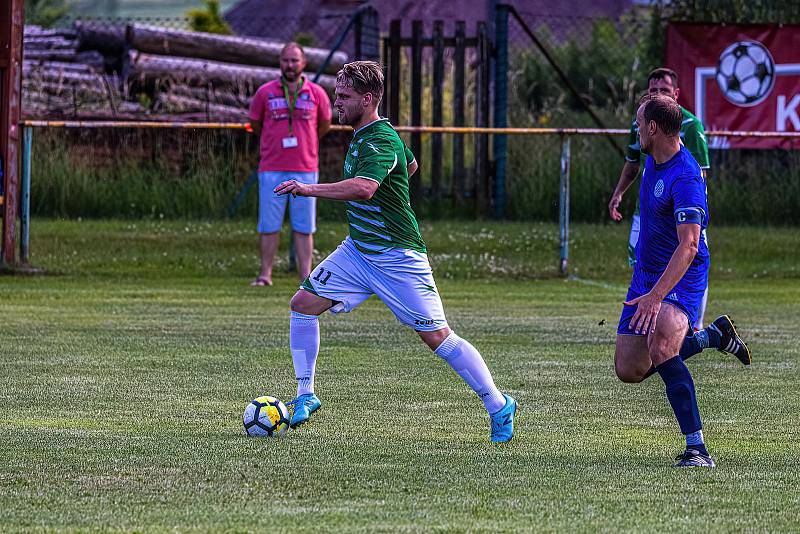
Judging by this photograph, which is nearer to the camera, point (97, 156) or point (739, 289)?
point (739, 289)

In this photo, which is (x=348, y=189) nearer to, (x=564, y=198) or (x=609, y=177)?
(x=564, y=198)

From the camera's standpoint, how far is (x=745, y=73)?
783 inches

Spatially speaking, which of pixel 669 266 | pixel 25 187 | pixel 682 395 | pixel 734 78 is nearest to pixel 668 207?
pixel 669 266

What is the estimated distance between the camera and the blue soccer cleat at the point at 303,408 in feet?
25.0

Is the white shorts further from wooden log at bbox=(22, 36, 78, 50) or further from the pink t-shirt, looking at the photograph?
wooden log at bbox=(22, 36, 78, 50)

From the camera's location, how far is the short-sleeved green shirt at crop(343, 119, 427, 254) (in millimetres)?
7293

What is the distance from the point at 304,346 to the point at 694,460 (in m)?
2.02

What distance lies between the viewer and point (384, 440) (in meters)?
7.32

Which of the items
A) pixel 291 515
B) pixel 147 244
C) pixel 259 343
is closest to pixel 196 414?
pixel 291 515

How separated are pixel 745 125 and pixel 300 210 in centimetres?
722

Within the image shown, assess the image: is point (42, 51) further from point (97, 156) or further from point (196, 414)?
point (196, 414)

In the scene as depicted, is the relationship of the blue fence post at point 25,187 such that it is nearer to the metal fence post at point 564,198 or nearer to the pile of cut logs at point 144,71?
the metal fence post at point 564,198

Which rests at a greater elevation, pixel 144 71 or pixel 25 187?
pixel 144 71

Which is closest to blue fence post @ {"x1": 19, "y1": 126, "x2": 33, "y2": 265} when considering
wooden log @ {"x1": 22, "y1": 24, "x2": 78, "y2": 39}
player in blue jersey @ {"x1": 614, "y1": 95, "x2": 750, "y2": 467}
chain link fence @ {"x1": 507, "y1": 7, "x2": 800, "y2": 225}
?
chain link fence @ {"x1": 507, "y1": 7, "x2": 800, "y2": 225}
